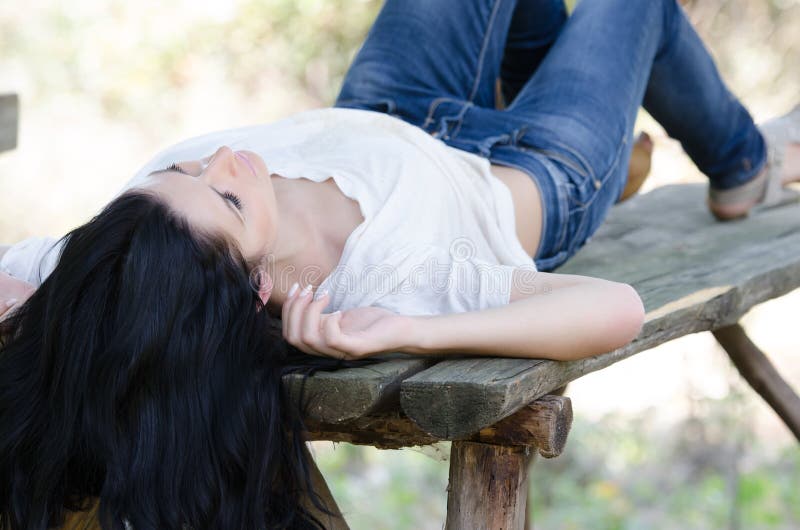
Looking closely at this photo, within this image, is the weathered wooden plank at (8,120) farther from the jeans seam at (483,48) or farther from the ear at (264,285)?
the ear at (264,285)

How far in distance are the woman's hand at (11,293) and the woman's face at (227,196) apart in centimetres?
30

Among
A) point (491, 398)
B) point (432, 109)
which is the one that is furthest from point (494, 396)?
point (432, 109)

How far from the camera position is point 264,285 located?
1568 millimetres

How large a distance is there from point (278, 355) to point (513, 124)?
39.8 inches

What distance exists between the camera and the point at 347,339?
1.41 metres

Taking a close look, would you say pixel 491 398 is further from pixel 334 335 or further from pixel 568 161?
pixel 568 161

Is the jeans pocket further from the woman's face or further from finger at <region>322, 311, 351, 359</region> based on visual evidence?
finger at <region>322, 311, 351, 359</region>

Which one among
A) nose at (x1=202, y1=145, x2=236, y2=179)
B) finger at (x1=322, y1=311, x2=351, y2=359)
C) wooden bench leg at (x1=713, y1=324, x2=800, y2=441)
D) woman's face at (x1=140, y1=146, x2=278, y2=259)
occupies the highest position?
nose at (x1=202, y1=145, x2=236, y2=179)

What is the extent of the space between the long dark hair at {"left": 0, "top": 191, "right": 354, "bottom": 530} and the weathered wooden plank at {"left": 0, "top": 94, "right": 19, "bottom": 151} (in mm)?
1291

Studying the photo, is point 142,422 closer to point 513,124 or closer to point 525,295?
point 525,295

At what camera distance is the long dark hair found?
4.43ft

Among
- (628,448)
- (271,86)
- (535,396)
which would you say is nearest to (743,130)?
(535,396)

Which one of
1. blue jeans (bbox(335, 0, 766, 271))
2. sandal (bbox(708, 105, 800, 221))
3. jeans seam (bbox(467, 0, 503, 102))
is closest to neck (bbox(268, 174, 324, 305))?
blue jeans (bbox(335, 0, 766, 271))

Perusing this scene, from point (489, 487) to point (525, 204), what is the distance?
0.80m
